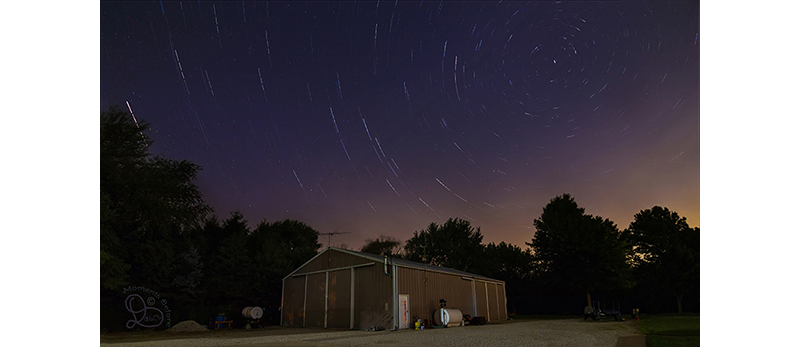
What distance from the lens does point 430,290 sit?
19.8 metres

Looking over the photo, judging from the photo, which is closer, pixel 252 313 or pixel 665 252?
pixel 252 313

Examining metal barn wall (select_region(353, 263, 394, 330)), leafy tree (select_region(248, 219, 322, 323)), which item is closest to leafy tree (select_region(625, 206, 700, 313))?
metal barn wall (select_region(353, 263, 394, 330))

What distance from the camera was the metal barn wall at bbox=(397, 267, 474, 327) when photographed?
18.2 meters

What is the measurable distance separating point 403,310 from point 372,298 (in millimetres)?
1383

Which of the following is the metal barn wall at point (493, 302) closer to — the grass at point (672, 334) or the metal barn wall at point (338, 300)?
the grass at point (672, 334)

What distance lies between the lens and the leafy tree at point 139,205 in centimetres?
1573

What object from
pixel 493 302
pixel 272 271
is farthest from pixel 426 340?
pixel 493 302

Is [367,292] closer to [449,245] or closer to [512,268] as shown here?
[512,268]

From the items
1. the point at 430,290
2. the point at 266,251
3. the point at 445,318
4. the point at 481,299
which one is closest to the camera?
the point at 445,318

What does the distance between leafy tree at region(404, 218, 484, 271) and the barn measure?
24507 mm

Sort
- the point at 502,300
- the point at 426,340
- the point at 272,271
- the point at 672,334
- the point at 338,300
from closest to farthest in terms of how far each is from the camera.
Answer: the point at 426,340 < the point at 672,334 < the point at 338,300 < the point at 272,271 < the point at 502,300
